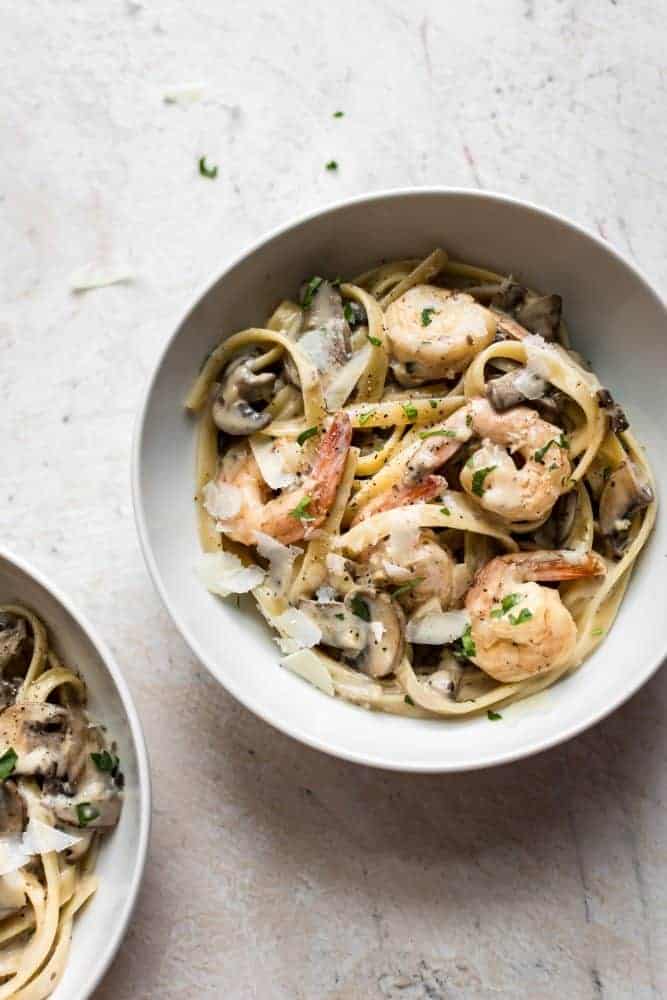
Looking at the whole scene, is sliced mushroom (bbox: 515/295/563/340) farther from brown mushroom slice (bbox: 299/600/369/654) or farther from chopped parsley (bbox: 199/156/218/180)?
chopped parsley (bbox: 199/156/218/180)

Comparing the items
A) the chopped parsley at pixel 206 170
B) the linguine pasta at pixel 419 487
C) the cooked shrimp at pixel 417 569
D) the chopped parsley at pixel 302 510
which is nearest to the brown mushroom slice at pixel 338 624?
the linguine pasta at pixel 419 487

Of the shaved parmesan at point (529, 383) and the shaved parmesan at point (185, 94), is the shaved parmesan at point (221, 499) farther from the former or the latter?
the shaved parmesan at point (185, 94)

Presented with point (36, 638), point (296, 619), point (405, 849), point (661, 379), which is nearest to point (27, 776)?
point (36, 638)

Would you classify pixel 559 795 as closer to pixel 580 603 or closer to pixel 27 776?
pixel 580 603

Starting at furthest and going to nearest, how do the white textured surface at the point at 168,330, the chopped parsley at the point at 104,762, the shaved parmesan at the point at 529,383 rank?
the white textured surface at the point at 168,330, the chopped parsley at the point at 104,762, the shaved parmesan at the point at 529,383

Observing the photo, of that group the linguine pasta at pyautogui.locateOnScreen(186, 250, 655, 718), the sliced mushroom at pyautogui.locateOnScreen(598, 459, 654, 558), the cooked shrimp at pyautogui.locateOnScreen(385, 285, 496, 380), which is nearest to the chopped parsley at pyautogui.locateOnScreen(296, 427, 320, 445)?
the linguine pasta at pyautogui.locateOnScreen(186, 250, 655, 718)
